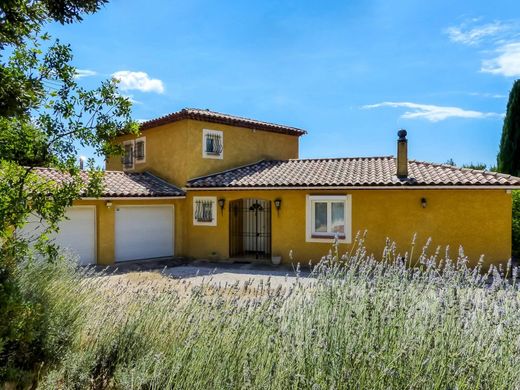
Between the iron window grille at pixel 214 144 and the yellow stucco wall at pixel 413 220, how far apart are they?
9.49 feet

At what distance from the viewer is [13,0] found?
4590 millimetres

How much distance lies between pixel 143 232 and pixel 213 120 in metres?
6.36

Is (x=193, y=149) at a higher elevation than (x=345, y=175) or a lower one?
higher

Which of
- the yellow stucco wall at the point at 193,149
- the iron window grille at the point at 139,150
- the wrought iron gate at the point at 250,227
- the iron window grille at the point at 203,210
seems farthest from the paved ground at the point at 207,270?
the iron window grille at the point at 139,150

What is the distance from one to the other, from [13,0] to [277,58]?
12806 mm

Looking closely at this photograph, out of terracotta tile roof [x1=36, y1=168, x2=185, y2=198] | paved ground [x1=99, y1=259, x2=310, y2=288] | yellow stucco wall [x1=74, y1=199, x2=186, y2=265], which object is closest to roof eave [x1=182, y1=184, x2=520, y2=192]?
terracotta tile roof [x1=36, y1=168, x2=185, y2=198]

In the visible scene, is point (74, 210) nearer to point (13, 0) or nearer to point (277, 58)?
point (277, 58)

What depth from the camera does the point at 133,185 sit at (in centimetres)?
1853

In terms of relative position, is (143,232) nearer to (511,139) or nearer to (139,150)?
(139,150)

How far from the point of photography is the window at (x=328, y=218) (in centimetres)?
1644

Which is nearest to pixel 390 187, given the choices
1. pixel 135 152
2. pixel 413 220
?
pixel 413 220

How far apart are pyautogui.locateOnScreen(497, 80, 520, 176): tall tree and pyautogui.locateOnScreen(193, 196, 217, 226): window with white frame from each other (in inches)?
863

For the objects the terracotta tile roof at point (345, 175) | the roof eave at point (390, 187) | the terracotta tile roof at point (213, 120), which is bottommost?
the roof eave at point (390, 187)

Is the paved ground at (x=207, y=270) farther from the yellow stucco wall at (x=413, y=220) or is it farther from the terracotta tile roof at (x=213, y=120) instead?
the terracotta tile roof at (x=213, y=120)
